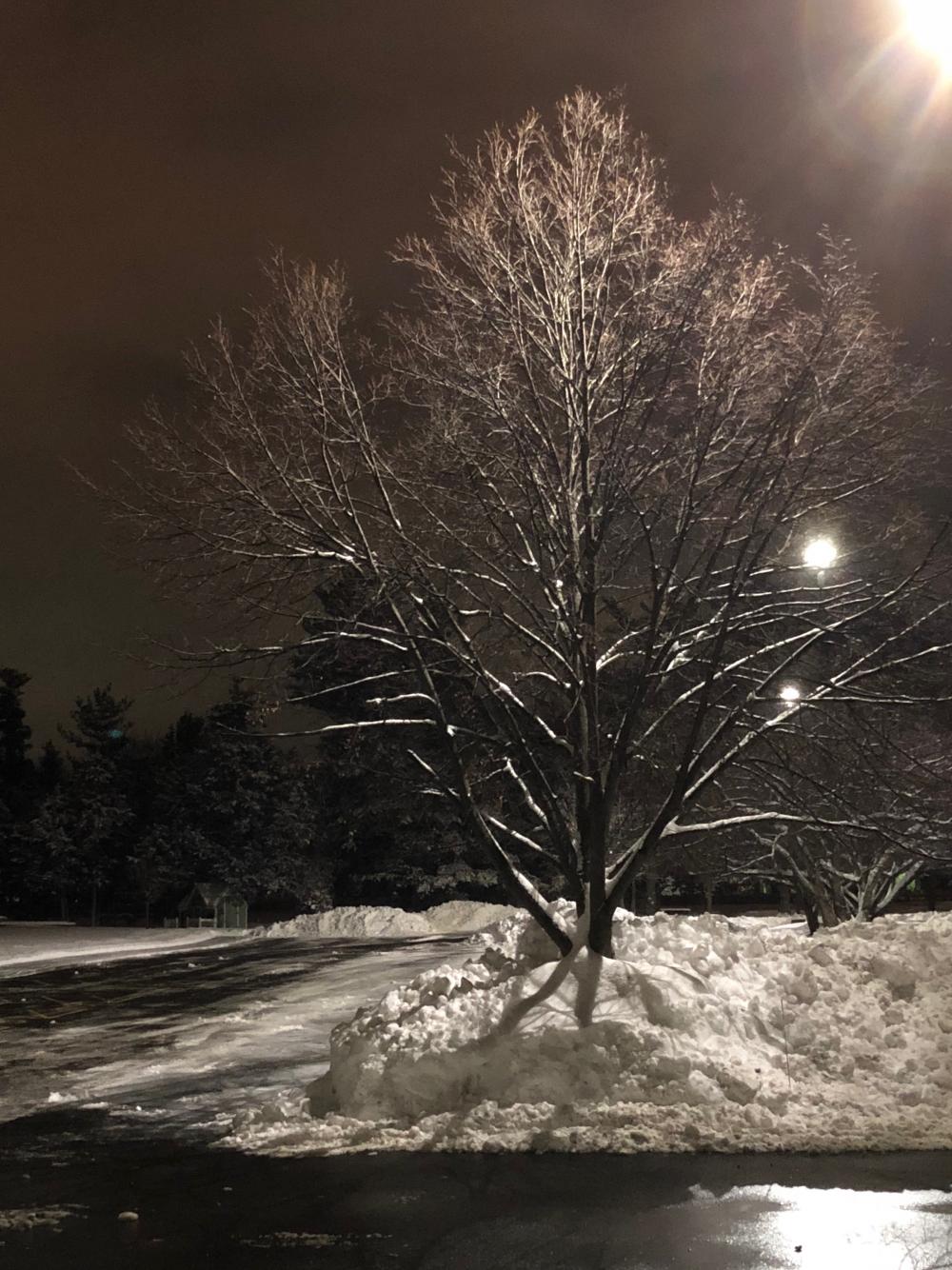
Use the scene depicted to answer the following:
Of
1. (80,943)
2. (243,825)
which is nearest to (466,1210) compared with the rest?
(80,943)

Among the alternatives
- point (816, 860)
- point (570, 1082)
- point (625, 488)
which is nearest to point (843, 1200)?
point (570, 1082)

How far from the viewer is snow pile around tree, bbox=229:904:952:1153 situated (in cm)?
802

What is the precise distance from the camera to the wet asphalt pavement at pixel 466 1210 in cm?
584

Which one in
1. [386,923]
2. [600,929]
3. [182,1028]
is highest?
[386,923]

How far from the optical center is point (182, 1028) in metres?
14.9

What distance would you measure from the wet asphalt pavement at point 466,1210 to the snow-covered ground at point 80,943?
1821cm

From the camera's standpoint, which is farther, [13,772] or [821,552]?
[13,772]

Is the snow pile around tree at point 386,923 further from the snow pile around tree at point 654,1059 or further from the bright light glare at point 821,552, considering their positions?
the snow pile around tree at point 654,1059

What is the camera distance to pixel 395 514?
1162 centimetres

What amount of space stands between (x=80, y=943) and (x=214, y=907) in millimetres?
11327

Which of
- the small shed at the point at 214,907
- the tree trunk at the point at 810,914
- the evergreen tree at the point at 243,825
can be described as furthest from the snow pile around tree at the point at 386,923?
the tree trunk at the point at 810,914

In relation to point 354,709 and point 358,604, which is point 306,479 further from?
point 354,709

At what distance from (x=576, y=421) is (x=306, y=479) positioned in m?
2.57

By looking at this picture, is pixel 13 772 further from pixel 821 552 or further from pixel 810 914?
pixel 821 552
